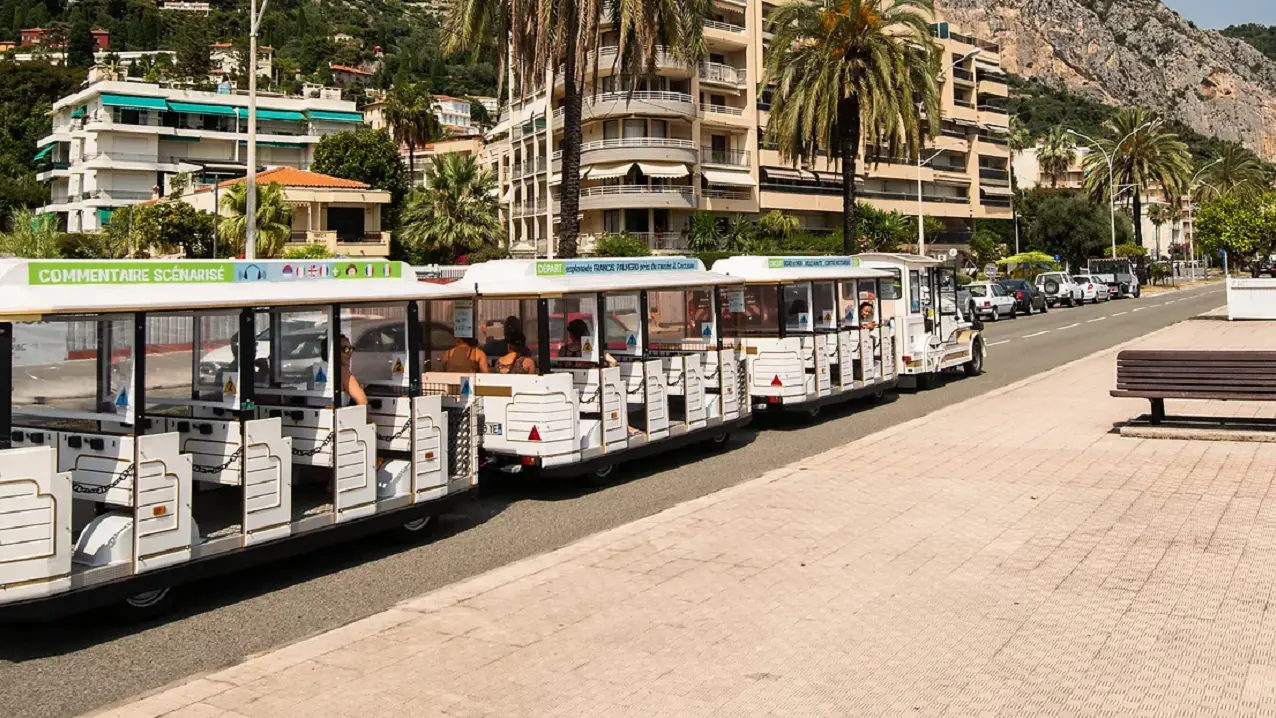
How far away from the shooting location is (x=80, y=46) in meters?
137

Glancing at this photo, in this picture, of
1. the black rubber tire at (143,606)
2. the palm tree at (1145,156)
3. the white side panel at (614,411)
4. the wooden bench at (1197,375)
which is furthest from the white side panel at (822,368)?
the palm tree at (1145,156)

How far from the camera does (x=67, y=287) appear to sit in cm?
689

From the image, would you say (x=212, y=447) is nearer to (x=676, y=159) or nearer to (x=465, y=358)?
(x=465, y=358)

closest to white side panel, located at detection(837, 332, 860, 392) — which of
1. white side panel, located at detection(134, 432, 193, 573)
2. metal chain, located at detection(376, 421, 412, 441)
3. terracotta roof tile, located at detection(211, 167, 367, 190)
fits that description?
metal chain, located at detection(376, 421, 412, 441)

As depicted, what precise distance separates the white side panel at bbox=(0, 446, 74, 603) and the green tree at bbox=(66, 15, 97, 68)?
138 m

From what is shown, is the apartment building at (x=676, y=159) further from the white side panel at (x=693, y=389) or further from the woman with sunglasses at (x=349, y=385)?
the woman with sunglasses at (x=349, y=385)

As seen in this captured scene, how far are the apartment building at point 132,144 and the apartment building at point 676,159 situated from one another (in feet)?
77.7

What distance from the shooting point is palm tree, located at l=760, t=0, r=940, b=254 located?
28.9 metres

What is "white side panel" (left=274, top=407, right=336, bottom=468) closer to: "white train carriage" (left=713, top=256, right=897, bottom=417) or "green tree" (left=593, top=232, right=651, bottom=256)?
"white train carriage" (left=713, top=256, right=897, bottom=417)

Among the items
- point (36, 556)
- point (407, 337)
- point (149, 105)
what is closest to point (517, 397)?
point (407, 337)

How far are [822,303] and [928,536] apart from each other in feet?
27.9

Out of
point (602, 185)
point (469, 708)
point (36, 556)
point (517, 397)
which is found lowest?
point (469, 708)

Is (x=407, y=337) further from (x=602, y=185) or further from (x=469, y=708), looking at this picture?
(x=602, y=185)

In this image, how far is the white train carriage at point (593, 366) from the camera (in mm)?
11008
